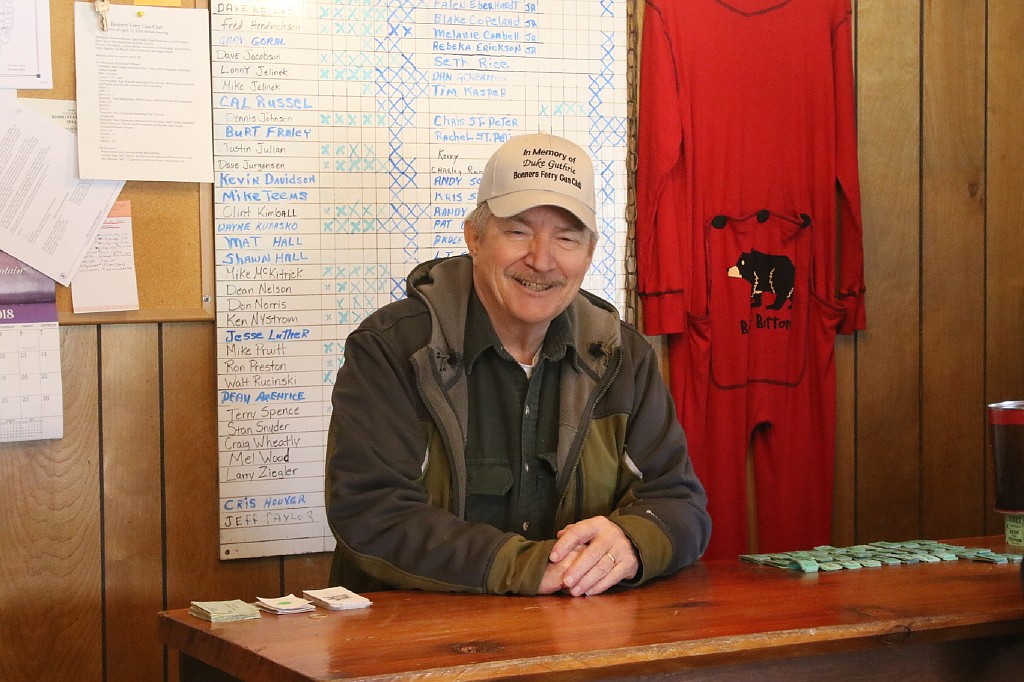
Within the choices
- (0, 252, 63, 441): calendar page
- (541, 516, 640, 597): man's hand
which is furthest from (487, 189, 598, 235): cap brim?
(0, 252, 63, 441): calendar page

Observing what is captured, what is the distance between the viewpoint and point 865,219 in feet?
10.9

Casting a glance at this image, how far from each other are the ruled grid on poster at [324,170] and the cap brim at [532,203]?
936 mm

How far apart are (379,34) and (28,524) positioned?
1457 millimetres

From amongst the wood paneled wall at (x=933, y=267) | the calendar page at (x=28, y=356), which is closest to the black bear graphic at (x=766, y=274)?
the wood paneled wall at (x=933, y=267)

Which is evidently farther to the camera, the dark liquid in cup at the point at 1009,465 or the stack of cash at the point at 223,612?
the dark liquid in cup at the point at 1009,465

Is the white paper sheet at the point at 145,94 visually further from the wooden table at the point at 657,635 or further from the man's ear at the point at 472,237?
the wooden table at the point at 657,635

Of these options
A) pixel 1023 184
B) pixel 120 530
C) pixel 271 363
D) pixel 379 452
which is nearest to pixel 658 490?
pixel 379 452

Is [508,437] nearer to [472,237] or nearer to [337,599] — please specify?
[472,237]

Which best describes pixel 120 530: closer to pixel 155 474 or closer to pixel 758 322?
pixel 155 474

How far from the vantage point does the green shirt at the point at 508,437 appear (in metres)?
1.96

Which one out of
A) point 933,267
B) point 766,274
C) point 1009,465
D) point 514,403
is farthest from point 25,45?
point 933,267

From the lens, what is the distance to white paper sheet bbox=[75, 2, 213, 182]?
2.55m

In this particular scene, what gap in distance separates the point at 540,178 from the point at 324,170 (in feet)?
3.35

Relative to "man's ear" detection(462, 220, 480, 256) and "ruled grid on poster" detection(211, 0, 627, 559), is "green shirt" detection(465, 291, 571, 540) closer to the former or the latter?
"man's ear" detection(462, 220, 480, 256)
